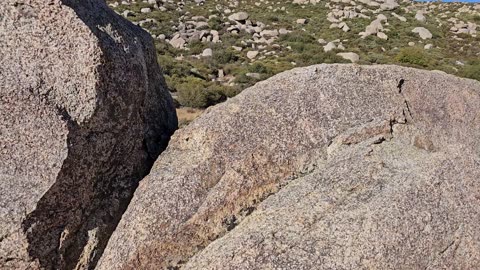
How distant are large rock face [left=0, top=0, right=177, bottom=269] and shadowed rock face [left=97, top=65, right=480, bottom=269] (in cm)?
61

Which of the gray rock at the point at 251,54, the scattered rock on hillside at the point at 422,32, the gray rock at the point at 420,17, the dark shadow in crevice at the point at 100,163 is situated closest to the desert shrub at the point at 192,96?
the gray rock at the point at 251,54

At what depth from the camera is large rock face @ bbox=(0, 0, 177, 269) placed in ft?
21.5

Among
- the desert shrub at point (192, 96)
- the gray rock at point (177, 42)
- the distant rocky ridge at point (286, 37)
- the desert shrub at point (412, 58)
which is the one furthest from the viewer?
the gray rock at point (177, 42)

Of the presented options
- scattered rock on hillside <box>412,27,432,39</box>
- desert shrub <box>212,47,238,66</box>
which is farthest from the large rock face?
scattered rock on hillside <box>412,27,432,39</box>

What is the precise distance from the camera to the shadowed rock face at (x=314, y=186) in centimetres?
650

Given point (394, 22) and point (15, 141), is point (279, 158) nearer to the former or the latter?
point (15, 141)

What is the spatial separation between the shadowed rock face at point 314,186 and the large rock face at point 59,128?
607mm

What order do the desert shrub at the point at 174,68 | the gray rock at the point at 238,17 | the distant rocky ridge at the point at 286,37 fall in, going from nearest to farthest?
the desert shrub at the point at 174,68
the distant rocky ridge at the point at 286,37
the gray rock at the point at 238,17

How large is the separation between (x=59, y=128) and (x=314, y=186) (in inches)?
148

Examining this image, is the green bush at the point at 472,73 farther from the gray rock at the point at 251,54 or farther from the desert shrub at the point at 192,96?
the desert shrub at the point at 192,96

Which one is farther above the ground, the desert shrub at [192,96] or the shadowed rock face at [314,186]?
the shadowed rock face at [314,186]

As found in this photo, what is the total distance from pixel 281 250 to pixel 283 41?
37.5 metres

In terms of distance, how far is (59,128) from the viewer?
6723mm

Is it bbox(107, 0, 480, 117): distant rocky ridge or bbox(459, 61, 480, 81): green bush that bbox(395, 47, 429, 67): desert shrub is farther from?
bbox(459, 61, 480, 81): green bush
